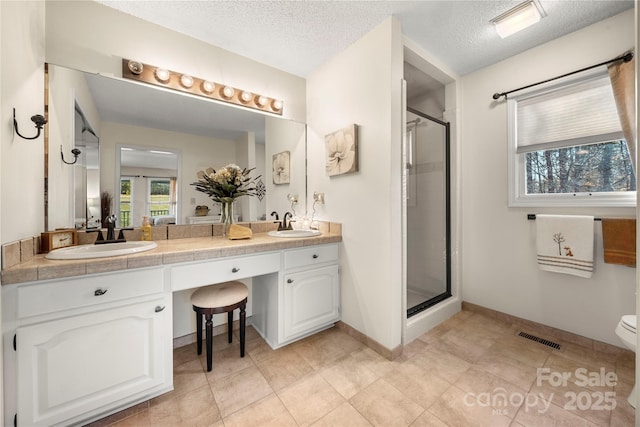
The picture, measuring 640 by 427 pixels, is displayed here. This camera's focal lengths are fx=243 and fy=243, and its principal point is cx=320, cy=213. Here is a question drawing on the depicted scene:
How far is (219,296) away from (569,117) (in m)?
2.96

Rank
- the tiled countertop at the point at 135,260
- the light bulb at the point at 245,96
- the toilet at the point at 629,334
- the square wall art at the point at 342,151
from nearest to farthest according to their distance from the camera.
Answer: the tiled countertop at the point at 135,260 → the toilet at the point at 629,334 → the square wall art at the point at 342,151 → the light bulb at the point at 245,96

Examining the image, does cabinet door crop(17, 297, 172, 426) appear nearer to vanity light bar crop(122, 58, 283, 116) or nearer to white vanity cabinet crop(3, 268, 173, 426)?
white vanity cabinet crop(3, 268, 173, 426)

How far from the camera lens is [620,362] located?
1.66 meters

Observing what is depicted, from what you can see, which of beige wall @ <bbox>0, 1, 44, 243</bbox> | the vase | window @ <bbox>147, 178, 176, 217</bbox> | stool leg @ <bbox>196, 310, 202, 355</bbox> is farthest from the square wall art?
beige wall @ <bbox>0, 1, 44, 243</bbox>

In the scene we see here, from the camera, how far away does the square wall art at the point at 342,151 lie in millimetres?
1943

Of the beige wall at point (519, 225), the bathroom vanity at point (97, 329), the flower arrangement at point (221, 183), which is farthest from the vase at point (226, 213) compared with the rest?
the beige wall at point (519, 225)

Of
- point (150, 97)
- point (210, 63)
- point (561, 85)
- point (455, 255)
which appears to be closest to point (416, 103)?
point (561, 85)

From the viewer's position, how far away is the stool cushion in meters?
1.58

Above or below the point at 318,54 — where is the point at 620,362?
below

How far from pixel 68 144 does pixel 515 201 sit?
340 cm

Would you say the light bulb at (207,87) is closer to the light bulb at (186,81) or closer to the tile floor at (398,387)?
the light bulb at (186,81)

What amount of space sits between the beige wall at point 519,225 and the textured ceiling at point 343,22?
15 cm

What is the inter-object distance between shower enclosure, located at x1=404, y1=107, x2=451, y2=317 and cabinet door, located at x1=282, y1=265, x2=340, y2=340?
2.97 feet

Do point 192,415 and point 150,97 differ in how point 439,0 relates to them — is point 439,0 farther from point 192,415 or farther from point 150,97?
point 192,415
